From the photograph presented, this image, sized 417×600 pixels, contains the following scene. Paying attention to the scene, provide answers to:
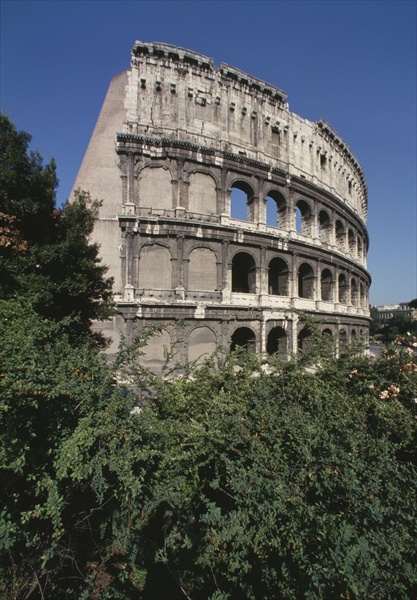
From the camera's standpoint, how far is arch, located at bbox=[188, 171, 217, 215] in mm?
15555

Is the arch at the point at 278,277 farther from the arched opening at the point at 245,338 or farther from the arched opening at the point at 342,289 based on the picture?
the arched opening at the point at 342,289

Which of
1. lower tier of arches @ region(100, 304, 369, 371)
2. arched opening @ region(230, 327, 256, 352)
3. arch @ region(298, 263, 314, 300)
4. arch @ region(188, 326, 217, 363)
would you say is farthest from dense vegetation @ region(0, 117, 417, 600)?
arch @ region(298, 263, 314, 300)

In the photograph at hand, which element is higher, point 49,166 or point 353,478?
point 49,166

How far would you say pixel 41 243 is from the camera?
380 inches

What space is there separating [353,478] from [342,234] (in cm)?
2173

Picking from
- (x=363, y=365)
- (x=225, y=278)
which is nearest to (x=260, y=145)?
(x=225, y=278)

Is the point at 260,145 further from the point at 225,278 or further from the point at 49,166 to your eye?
the point at 49,166

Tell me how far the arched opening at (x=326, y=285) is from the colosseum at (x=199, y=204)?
1.09 metres

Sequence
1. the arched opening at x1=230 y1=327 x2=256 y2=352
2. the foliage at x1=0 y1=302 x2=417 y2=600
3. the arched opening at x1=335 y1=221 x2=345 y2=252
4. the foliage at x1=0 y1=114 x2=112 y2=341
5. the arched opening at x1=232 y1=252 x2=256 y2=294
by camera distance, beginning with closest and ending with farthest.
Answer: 1. the foliage at x1=0 y1=302 x2=417 y2=600
2. the foliage at x1=0 y1=114 x2=112 y2=341
3. the arched opening at x1=230 y1=327 x2=256 y2=352
4. the arched opening at x1=232 y1=252 x2=256 y2=294
5. the arched opening at x1=335 y1=221 x2=345 y2=252

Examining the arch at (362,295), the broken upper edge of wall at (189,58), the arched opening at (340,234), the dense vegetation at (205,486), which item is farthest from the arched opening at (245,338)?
the broken upper edge of wall at (189,58)

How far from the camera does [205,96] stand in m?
16.2

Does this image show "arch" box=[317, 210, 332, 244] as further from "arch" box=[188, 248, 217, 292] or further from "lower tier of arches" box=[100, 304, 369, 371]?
"arch" box=[188, 248, 217, 292]

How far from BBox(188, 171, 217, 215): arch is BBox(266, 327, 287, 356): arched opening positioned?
804 cm

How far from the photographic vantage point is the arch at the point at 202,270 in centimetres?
1504
